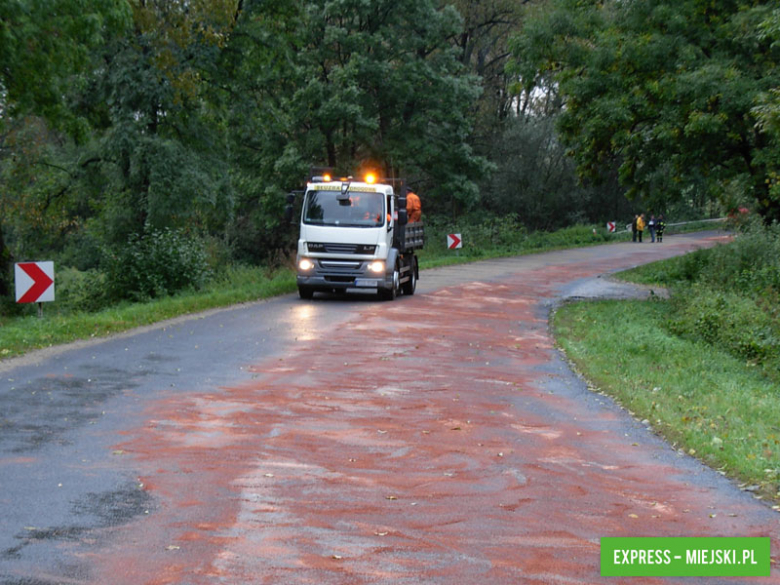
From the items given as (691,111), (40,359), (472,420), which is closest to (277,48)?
(691,111)

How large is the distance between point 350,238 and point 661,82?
312 inches

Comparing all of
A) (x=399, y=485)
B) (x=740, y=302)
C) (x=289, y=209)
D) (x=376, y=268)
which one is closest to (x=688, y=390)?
(x=399, y=485)

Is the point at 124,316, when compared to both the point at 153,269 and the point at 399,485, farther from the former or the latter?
the point at 399,485

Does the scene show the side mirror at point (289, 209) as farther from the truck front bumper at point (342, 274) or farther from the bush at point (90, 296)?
the bush at point (90, 296)

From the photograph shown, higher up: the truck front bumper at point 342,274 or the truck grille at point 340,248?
the truck grille at point 340,248

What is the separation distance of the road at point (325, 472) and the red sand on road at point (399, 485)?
0.02m

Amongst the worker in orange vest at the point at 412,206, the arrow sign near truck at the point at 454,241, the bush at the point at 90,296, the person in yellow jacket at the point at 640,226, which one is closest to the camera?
the bush at the point at 90,296

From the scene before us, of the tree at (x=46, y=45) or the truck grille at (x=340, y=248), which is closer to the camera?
the tree at (x=46, y=45)

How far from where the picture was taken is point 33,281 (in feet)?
53.4

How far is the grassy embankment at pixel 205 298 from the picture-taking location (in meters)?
15.3

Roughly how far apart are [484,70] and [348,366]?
160 feet

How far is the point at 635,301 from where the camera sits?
77.3 feet

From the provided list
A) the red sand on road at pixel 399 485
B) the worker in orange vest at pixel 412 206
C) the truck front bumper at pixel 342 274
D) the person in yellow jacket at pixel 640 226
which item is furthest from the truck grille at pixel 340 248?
the person in yellow jacket at pixel 640 226

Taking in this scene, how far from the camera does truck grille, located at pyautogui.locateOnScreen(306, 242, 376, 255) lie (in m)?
22.7
